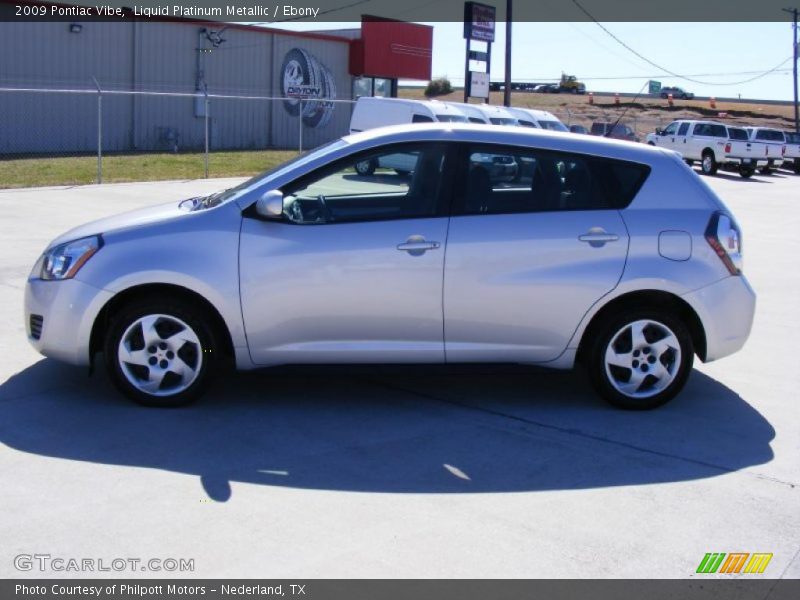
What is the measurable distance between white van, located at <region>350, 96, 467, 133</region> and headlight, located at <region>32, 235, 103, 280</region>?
17689mm

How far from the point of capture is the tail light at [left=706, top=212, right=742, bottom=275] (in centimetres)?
612

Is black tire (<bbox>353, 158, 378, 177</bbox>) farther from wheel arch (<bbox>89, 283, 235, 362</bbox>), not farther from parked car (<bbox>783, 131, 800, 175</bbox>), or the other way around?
parked car (<bbox>783, 131, 800, 175</bbox>)

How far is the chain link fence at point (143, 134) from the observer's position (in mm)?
24891

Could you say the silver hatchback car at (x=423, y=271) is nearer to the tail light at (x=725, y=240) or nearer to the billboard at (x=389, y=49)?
the tail light at (x=725, y=240)

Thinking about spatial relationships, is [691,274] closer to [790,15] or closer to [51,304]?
[51,304]

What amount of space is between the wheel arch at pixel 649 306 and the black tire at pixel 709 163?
3115cm

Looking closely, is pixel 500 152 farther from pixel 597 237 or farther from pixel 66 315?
pixel 66 315

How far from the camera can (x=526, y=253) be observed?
5957 mm

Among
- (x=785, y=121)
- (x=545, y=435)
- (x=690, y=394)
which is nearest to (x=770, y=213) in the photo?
(x=690, y=394)

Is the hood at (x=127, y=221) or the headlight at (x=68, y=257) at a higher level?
the hood at (x=127, y=221)

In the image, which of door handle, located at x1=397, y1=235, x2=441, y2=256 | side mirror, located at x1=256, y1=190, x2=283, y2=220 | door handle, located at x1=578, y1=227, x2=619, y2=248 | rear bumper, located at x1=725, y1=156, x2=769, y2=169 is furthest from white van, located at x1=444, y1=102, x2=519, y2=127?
side mirror, located at x1=256, y1=190, x2=283, y2=220

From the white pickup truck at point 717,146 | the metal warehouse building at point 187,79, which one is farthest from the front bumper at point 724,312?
the white pickup truck at point 717,146

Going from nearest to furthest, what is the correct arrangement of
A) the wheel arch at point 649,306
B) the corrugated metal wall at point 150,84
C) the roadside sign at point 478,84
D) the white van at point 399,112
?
the wheel arch at point 649,306 < the white van at point 399,112 < the corrugated metal wall at point 150,84 < the roadside sign at point 478,84

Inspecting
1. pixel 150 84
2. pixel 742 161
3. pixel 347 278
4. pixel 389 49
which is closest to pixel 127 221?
pixel 347 278
